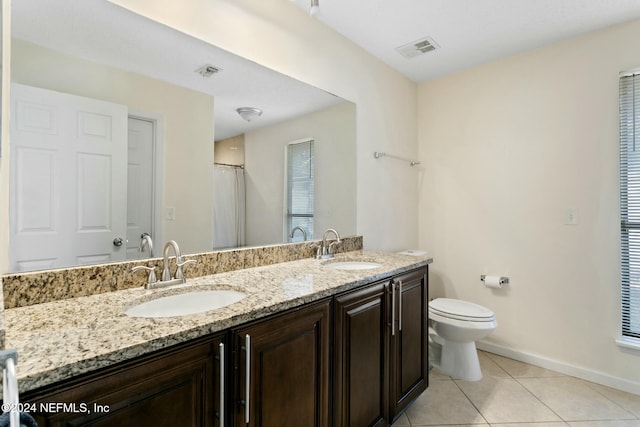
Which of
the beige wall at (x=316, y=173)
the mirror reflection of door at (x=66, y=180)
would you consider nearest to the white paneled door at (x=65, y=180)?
the mirror reflection of door at (x=66, y=180)

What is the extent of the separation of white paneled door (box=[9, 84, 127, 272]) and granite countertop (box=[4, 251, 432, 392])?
20cm

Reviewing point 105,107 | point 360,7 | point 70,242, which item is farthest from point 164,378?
point 360,7

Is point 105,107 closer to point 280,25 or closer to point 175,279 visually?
point 175,279

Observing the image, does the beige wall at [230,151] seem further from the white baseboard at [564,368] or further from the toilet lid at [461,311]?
the white baseboard at [564,368]

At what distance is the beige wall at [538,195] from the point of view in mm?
2191

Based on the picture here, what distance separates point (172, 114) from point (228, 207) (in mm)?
516

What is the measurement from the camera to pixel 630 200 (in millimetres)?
2119

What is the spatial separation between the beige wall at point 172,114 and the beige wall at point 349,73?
0.94 ft

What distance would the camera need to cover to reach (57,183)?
44.8 inches

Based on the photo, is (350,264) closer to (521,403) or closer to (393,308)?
(393,308)

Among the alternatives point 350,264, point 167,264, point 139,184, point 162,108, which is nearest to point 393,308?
point 350,264

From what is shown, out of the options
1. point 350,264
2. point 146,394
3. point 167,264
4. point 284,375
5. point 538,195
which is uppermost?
point 538,195

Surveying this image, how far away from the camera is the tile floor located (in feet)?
5.98

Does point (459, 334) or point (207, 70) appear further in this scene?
point (459, 334)
